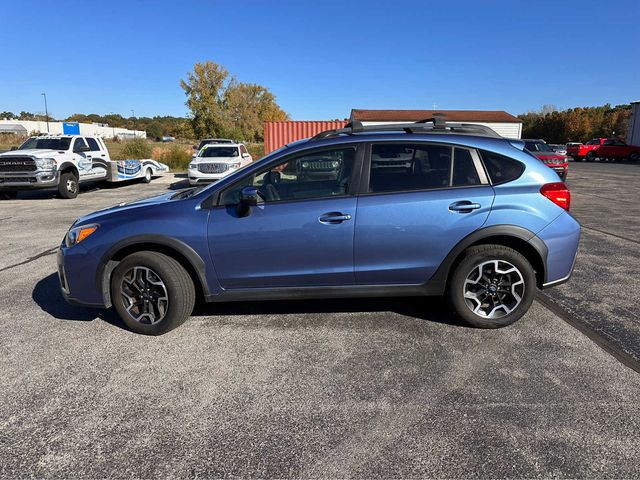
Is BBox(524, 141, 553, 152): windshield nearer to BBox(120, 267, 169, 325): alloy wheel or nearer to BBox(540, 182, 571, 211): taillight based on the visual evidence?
BBox(540, 182, 571, 211): taillight

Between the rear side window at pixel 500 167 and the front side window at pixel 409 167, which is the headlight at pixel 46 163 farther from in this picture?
the rear side window at pixel 500 167

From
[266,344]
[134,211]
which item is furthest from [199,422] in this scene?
[134,211]

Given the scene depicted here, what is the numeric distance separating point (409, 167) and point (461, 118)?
28.1 m

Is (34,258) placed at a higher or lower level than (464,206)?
lower

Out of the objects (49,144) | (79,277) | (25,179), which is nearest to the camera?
(79,277)

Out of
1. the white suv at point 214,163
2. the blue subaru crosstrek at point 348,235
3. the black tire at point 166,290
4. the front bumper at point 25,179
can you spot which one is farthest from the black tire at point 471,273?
the front bumper at point 25,179

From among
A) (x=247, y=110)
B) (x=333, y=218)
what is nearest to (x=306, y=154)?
(x=333, y=218)

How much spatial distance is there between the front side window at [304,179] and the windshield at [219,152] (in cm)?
→ 1196

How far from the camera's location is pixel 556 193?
3.77 m

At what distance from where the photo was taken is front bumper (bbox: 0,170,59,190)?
41.9ft

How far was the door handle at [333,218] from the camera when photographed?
3.59 metres

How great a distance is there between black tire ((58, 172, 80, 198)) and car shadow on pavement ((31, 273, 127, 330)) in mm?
9531

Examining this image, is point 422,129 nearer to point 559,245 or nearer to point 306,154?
point 306,154

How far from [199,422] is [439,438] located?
1.43m
